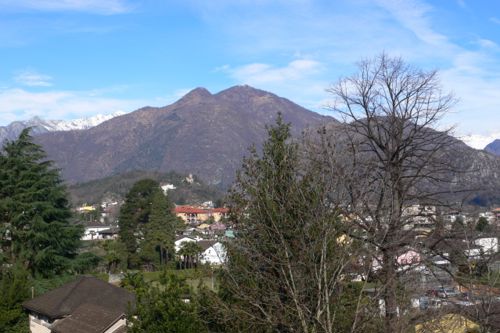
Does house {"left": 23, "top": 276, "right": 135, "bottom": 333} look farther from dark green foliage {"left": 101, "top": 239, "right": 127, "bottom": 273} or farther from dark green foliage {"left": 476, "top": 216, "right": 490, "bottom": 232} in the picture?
dark green foliage {"left": 101, "top": 239, "right": 127, "bottom": 273}

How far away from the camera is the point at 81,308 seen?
2150cm

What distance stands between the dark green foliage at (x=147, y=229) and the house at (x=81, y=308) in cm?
3407

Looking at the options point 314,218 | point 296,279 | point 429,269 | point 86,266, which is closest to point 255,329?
point 296,279

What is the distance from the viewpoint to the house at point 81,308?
20000 millimetres

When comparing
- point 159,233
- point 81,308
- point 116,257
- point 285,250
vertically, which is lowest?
point 116,257

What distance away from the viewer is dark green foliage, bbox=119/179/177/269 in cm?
5869

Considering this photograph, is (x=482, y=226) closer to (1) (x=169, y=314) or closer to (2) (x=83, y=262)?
(1) (x=169, y=314)

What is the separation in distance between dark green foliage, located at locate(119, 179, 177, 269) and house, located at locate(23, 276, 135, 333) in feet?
112

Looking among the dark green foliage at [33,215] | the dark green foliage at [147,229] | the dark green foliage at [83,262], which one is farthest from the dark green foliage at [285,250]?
the dark green foliage at [147,229]

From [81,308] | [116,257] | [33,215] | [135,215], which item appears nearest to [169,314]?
[81,308]

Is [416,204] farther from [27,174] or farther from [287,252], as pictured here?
[27,174]

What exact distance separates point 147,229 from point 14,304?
35718 millimetres

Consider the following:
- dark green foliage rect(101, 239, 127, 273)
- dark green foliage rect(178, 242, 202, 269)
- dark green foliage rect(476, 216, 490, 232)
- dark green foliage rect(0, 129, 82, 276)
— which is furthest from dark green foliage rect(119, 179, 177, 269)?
dark green foliage rect(476, 216, 490, 232)

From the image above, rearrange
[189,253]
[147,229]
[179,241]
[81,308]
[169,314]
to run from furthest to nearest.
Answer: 1. [179,241]
2. [147,229]
3. [189,253]
4. [81,308]
5. [169,314]
